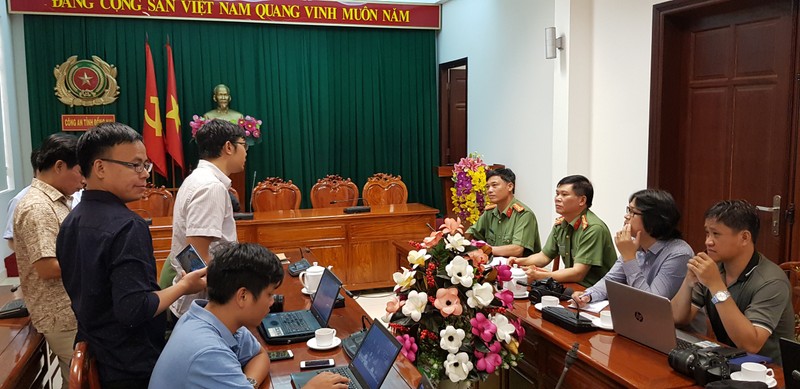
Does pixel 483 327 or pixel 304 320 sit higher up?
pixel 483 327

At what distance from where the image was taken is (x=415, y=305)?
5.92 feet

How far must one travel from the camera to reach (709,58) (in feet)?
12.4

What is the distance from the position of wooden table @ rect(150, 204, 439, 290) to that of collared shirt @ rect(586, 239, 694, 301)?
246cm

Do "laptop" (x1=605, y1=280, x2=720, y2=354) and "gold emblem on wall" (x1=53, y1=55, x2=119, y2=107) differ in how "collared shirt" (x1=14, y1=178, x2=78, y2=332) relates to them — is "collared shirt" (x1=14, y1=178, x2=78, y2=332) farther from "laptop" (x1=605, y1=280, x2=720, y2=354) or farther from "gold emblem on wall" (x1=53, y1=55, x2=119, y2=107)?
"gold emblem on wall" (x1=53, y1=55, x2=119, y2=107)

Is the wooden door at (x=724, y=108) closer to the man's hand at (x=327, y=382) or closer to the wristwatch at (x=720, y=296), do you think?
the wristwatch at (x=720, y=296)

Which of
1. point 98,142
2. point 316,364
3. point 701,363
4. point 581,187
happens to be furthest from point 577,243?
point 98,142

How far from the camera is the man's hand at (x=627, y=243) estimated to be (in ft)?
8.18

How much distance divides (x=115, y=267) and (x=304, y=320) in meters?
0.77

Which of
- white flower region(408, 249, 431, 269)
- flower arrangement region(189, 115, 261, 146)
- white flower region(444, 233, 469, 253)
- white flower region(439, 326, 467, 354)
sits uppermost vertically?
flower arrangement region(189, 115, 261, 146)

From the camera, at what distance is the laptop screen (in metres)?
1.54

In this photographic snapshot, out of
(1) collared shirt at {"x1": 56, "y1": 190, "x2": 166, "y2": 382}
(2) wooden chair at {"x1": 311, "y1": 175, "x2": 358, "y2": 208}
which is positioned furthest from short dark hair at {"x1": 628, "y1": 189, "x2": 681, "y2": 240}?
(2) wooden chair at {"x1": 311, "y1": 175, "x2": 358, "y2": 208}

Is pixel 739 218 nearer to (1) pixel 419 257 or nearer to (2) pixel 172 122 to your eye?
(1) pixel 419 257

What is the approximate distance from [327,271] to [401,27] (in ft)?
18.7

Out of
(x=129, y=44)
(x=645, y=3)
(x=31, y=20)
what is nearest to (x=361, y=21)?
(x=129, y=44)
